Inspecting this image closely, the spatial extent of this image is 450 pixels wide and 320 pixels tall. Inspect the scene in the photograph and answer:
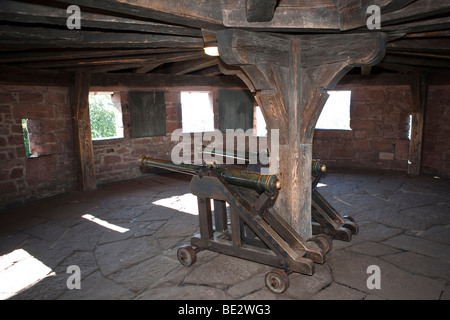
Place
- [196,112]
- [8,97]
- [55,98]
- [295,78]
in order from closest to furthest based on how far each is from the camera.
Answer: [295,78] → [8,97] → [55,98] → [196,112]

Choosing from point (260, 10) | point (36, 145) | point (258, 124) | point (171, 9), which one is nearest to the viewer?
point (171, 9)

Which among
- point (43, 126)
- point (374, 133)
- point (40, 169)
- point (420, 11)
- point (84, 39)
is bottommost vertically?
point (40, 169)

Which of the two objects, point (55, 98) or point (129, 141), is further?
point (129, 141)

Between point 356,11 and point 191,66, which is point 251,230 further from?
point 191,66

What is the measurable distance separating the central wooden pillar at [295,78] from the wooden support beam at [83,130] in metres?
4.03

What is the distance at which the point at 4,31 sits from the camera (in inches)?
118

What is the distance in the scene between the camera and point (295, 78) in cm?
336

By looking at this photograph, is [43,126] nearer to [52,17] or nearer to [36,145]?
[36,145]

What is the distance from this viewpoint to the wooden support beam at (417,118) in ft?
23.3

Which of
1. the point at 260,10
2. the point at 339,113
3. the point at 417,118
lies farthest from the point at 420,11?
the point at 339,113

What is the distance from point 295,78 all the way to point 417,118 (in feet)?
17.3

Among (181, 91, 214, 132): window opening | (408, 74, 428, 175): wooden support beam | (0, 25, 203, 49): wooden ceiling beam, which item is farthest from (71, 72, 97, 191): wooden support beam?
(181, 91, 214, 132): window opening

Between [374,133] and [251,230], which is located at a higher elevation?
[374,133]
